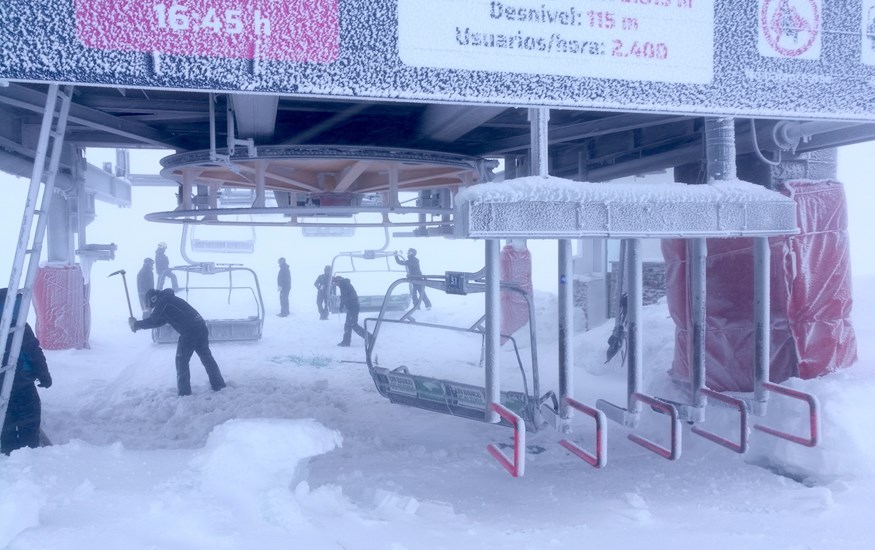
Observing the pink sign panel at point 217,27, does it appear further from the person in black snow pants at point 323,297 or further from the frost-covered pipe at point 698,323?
the person in black snow pants at point 323,297

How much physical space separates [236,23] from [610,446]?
4.97m

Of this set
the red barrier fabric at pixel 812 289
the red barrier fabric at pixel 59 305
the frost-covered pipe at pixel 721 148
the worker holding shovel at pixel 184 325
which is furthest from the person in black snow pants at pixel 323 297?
the frost-covered pipe at pixel 721 148

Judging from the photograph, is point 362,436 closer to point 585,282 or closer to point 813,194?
point 813,194

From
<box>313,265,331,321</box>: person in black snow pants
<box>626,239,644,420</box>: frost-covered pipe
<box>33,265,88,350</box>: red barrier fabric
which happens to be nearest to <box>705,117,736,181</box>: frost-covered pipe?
<box>626,239,644,420</box>: frost-covered pipe

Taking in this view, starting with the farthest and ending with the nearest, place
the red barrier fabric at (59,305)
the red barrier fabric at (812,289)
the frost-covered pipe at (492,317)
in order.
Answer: the red barrier fabric at (59,305) < the red barrier fabric at (812,289) < the frost-covered pipe at (492,317)

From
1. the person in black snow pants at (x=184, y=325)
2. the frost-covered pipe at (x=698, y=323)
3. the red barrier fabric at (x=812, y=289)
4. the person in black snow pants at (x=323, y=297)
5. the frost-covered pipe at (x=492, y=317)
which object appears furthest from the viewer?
the person in black snow pants at (x=323, y=297)

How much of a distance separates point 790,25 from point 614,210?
4.56 feet

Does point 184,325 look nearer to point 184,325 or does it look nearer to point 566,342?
point 184,325

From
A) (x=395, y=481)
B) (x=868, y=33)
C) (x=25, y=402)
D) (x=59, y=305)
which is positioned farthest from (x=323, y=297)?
(x=868, y=33)

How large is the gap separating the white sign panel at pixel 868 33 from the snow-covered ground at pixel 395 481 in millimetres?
2608

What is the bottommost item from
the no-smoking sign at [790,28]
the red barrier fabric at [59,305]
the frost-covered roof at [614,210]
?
the red barrier fabric at [59,305]

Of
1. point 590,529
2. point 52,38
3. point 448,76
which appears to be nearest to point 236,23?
point 52,38

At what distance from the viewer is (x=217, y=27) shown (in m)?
2.63

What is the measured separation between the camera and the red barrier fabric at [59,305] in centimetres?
1059
